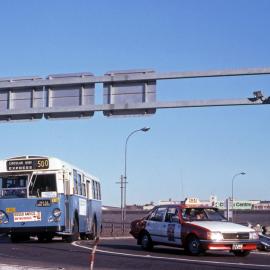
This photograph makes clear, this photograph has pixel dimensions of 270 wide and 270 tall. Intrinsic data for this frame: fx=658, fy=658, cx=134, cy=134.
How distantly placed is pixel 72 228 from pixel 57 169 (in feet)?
8.99

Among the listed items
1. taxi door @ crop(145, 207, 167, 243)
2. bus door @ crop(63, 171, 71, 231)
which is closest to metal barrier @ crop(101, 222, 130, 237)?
bus door @ crop(63, 171, 71, 231)

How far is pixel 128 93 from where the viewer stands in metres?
19.3

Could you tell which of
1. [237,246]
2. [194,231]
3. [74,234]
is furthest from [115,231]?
[237,246]

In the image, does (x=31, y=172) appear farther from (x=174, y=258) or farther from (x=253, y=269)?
(x=253, y=269)

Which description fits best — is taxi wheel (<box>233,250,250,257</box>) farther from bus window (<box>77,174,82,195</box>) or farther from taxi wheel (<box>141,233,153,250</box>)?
bus window (<box>77,174,82,195</box>)

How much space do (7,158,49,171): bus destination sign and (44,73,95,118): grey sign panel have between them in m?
4.45

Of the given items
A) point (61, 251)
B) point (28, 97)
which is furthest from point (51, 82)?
point (61, 251)

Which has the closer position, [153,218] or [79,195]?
[153,218]

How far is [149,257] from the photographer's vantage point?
59.7ft

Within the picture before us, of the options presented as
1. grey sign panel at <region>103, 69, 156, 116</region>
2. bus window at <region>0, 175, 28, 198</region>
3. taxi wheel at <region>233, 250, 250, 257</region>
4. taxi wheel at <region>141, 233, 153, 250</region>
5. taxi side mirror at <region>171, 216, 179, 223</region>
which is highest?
grey sign panel at <region>103, 69, 156, 116</region>

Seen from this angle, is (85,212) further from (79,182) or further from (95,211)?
(95,211)

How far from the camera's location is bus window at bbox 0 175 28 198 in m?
24.6

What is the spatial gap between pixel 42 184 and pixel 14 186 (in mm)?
1042

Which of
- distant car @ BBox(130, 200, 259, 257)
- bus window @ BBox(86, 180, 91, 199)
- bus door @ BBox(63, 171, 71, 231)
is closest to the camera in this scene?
distant car @ BBox(130, 200, 259, 257)
